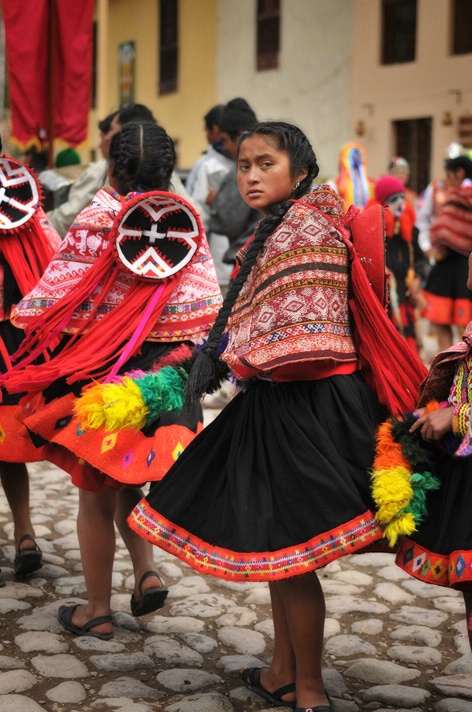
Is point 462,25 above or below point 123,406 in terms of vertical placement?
above

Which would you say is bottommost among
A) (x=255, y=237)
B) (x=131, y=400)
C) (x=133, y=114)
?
(x=131, y=400)

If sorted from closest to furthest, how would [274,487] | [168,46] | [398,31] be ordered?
[274,487] → [398,31] → [168,46]

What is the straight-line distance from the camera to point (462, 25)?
20266 mm

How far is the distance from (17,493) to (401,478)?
229cm

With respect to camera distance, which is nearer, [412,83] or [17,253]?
[17,253]

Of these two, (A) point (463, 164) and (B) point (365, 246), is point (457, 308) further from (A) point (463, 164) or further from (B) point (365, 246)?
(B) point (365, 246)

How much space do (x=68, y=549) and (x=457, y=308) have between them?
5.76 m

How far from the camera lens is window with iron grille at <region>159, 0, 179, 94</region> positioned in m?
26.8

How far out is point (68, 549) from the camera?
5.13m

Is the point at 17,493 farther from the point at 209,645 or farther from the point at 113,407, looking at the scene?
the point at 113,407

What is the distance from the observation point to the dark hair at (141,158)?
4094 mm

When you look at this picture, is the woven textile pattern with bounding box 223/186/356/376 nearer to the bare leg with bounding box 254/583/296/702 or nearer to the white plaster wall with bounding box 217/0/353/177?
the bare leg with bounding box 254/583/296/702

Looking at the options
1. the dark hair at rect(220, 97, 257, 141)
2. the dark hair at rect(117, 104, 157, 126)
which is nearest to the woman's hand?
the dark hair at rect(117, 104, 157, 126)

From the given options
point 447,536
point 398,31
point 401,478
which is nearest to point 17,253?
point 401,478
